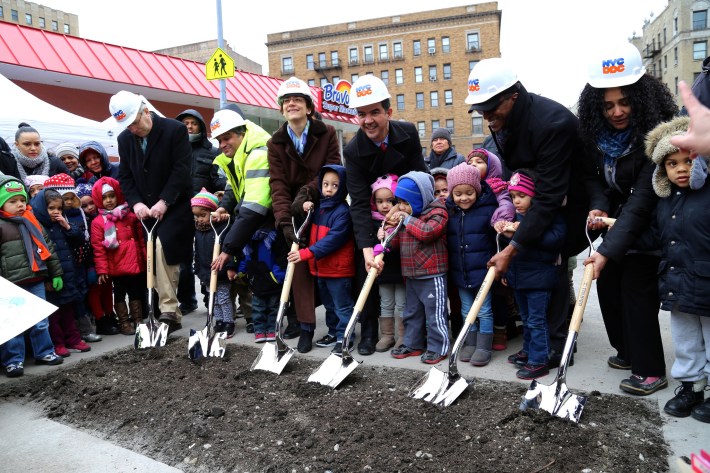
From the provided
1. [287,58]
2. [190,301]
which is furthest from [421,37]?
[190,301]

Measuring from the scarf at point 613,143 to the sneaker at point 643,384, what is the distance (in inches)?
52.5

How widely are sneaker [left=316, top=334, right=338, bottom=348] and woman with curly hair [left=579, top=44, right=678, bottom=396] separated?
232cm

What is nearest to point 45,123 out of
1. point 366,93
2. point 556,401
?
point 366,93

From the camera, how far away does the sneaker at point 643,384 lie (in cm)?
328

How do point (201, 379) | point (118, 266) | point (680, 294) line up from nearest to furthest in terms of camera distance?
point (680, 294)
point (201, 379)
point (118, 266)

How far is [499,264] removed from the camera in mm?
3539

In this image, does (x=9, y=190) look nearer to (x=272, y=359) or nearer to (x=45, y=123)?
(x=272, y=359)

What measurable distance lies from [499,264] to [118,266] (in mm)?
3777

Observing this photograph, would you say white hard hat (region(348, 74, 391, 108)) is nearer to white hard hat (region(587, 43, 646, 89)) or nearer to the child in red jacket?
white hard hat (region(587, 43, 646, 89))

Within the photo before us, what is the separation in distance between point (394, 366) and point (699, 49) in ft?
191

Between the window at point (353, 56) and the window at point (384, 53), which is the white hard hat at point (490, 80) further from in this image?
the window at point (353, 56)

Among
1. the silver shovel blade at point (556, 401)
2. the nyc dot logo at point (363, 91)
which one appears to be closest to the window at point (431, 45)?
the nyc dot logo at point (363, 91)

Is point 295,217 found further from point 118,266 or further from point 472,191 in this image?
point 118,266

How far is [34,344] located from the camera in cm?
465
